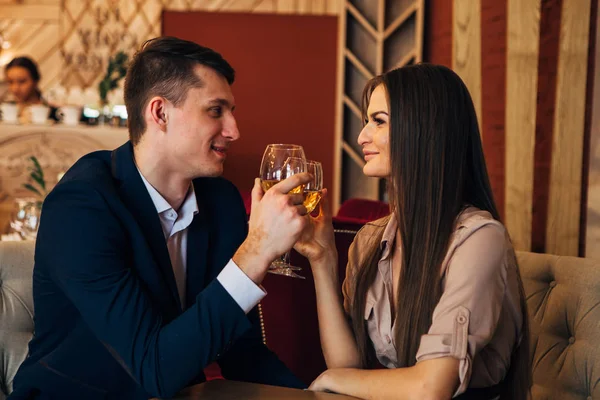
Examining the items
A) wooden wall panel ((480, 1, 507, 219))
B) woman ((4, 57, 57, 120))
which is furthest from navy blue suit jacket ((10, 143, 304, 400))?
woman ((4, 57, 57, 120))

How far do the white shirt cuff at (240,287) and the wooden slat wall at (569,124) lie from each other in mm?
1312

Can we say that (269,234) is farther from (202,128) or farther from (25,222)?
(25,222)

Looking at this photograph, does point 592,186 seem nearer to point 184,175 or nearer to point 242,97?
point 184,175

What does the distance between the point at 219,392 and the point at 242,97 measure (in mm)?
4973

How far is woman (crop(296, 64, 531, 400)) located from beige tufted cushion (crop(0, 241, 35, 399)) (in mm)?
606

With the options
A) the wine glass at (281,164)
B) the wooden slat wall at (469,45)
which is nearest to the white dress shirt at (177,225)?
the wine glass at (281,164)

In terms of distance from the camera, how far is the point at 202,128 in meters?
1.44

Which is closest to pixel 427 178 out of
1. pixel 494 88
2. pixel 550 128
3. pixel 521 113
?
pixel 550 128

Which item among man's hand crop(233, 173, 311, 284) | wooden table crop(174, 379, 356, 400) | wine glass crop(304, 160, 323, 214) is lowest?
wooden table crop(174, 379, 356, 400)

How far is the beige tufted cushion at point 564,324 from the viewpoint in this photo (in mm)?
1472

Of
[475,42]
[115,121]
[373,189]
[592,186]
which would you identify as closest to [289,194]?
[592,186]

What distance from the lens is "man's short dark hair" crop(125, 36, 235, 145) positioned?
4.76 ft

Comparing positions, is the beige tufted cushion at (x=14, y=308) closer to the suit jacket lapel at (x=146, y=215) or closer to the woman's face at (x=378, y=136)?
the suit jacket lapel at (x=146, y=215)

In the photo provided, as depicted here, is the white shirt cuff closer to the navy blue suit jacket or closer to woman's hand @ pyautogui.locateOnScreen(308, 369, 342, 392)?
the navy blue suit jacket
